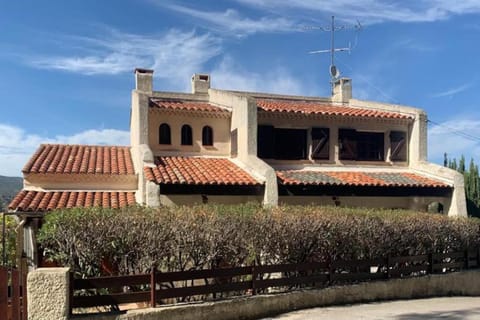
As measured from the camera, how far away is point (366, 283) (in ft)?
37.6

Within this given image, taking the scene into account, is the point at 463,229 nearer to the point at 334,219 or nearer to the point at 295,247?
the point at 334,219

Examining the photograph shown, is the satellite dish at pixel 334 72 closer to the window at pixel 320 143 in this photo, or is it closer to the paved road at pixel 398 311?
the window at pixel 320 143

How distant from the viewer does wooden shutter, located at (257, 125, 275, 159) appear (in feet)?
58.0

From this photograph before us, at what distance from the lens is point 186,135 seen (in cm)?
1808

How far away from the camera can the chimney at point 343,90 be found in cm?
2217

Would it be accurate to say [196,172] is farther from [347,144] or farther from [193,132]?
[347,144]

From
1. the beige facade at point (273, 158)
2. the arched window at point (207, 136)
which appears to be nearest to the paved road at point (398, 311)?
the beige facade at point (273, 158)

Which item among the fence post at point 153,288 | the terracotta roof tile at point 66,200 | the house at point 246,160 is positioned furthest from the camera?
the house at point 246,160

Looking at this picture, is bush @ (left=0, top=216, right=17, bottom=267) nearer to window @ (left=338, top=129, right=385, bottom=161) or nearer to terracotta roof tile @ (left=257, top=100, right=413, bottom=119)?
terracotta roof tile @ (left=257, top=100, right=413, bottom=119)

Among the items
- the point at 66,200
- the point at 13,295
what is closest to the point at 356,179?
the point at 66,200

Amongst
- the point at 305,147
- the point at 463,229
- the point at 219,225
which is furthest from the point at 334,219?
the point at 305,147

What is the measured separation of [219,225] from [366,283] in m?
4.37

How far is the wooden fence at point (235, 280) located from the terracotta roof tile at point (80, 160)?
775cm

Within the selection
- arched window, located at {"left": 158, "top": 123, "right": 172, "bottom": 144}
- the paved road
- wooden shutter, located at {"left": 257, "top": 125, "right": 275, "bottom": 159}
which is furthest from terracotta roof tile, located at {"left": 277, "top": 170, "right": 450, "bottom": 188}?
the paved road
